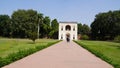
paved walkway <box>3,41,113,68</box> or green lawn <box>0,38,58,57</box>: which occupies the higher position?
green lawn <box>0,38,58,57</box>

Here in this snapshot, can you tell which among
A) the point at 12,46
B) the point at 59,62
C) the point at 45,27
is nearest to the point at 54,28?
the point at 45,27

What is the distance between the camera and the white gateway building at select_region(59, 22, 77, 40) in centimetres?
8070

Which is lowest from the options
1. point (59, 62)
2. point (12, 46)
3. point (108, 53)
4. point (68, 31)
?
point (108, 53)

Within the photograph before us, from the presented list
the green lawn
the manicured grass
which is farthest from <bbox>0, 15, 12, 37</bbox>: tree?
the manicured grass

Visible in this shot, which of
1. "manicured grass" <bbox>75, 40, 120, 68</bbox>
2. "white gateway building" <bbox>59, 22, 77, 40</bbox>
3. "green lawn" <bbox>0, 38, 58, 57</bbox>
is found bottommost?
"manicured grass" <bbox>75, 40, 120, 68</bbox>

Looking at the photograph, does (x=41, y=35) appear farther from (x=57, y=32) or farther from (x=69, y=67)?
(x=69, y=67)

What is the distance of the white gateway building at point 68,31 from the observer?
8070 cm

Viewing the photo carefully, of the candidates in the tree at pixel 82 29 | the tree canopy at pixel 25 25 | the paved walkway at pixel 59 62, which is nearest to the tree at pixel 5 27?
the tree canopy at pixel 25 25

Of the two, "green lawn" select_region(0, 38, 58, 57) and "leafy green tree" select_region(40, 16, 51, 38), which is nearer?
"green lawn" select_region(0, 38, 58, 57)

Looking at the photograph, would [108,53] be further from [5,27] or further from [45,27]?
[5,27]

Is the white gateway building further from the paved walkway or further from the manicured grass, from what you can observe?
the paved walkway

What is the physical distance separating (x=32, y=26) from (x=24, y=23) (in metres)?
2.59

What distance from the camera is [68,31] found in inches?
3233

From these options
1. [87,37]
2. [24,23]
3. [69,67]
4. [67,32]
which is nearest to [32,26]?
[24,23]
